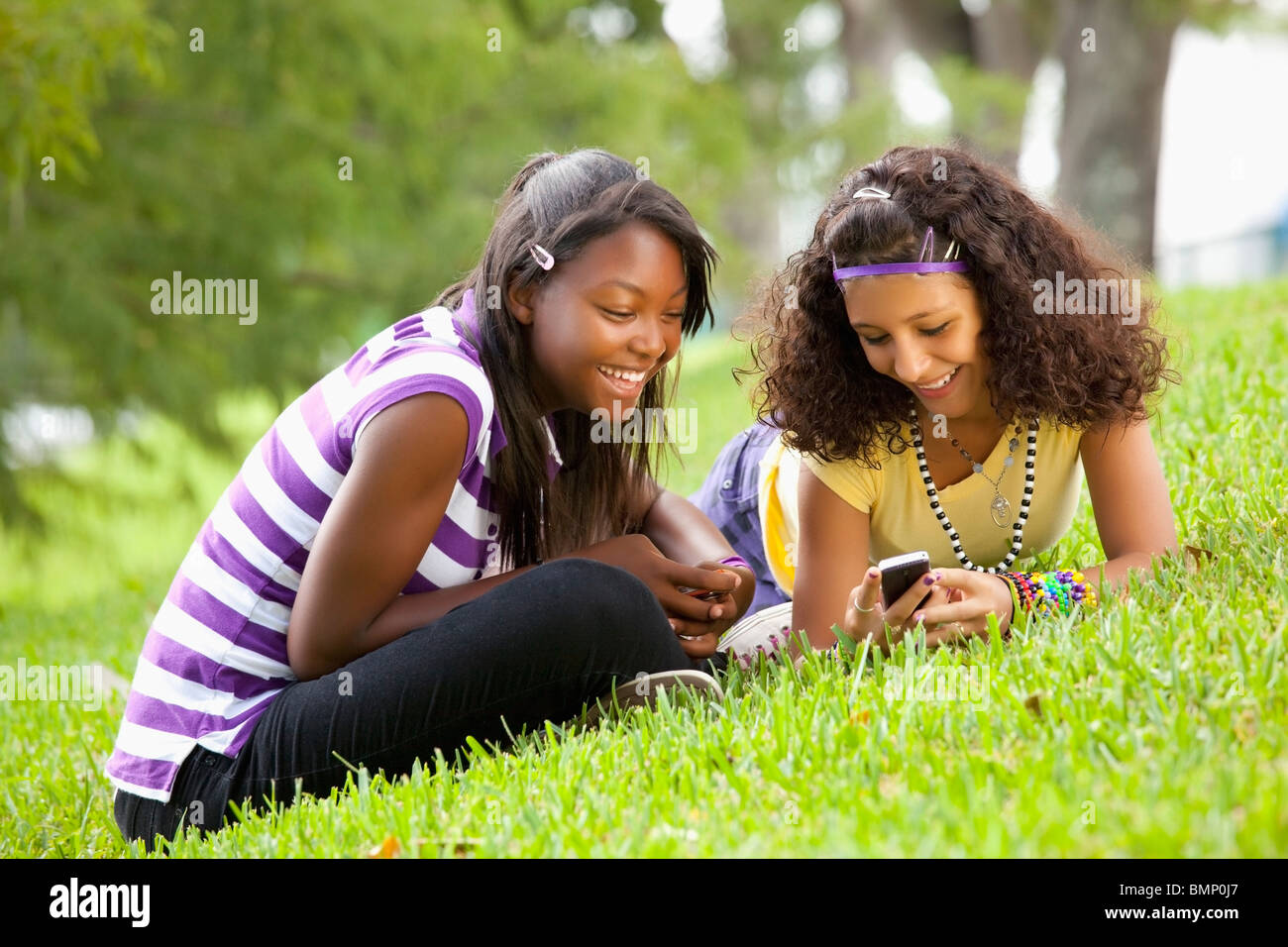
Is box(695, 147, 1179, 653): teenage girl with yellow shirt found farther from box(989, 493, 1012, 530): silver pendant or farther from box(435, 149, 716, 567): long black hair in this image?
box(435, 149, 716, 567): long black hair

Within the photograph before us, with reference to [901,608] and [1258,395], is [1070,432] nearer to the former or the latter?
[901,608]

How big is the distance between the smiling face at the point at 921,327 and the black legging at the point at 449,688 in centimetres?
81

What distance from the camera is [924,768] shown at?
82.0 inches

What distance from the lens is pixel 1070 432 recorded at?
9.97 feet

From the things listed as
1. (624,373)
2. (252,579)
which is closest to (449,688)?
(252,579)

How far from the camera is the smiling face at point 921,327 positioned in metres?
2.78

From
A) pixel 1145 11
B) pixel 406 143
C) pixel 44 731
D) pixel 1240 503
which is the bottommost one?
pixel 44 731

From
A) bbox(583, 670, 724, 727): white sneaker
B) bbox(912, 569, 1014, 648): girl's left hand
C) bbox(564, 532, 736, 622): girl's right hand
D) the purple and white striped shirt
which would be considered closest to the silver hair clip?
the purple and white striped shirt

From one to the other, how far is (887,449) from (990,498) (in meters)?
0.30

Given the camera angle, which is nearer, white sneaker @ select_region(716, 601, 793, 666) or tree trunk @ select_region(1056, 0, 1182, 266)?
white sneaker @ select_region(716, 601, 793, 666)

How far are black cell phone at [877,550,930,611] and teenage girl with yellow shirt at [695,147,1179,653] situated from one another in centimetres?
3

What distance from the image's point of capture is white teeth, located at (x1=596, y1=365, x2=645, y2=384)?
283 cm

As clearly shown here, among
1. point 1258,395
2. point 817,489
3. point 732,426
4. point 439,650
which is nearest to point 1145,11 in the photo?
point 732,426

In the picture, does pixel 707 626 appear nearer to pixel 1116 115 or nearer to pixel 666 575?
pixel 666 575
